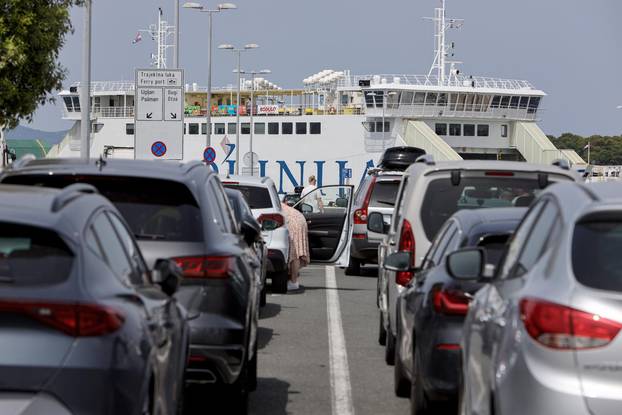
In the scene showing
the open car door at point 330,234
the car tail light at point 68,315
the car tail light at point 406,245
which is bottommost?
the open car door at point 330,234

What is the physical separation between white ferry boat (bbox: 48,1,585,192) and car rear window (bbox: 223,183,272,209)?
6144 centimetres

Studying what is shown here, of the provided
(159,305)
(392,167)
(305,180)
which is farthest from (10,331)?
(305,180)

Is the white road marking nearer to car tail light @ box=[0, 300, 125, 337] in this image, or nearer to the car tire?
the car tire

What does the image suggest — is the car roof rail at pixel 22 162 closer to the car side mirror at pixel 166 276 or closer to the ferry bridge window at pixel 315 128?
the car side mirror at pixel 166 276

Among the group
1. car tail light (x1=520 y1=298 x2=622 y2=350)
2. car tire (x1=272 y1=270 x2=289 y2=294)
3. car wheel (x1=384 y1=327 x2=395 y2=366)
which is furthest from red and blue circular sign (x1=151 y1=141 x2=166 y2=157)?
car tail light (x1=520 y1=298 x2=622 y2=350)

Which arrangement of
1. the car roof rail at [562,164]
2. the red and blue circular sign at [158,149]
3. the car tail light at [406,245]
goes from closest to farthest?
the car tail light at [406,245] < the car roof rail at [562,164] < the red and blue circular sign at [158,149]

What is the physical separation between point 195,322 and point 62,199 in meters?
2.61

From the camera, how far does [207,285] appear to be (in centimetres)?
847

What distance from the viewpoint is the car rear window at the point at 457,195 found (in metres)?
11.2

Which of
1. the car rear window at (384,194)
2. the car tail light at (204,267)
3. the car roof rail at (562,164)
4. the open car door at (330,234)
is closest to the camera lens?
the car tail light at (204,267)

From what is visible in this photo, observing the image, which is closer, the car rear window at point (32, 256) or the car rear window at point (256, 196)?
the car rear window at point (32, 256)

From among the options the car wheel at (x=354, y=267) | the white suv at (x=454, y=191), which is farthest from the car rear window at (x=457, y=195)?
the car wheel at (x=354, y=267)

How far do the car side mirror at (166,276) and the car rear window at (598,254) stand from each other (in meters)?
2.22

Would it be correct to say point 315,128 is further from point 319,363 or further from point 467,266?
point 467,266
